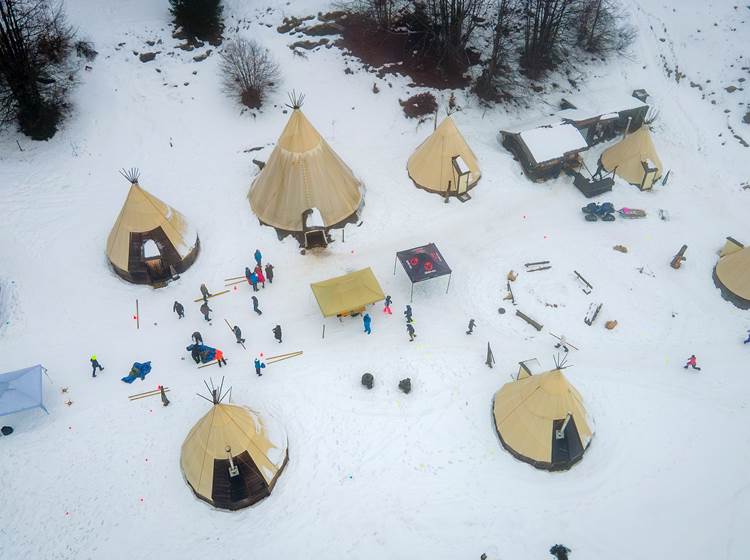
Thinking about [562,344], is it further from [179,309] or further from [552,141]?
[179,309]

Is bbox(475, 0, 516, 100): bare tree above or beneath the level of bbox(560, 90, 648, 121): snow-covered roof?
above

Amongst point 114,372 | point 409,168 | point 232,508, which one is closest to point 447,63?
point 409,168

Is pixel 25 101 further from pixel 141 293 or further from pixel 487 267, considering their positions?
pixel 487 267

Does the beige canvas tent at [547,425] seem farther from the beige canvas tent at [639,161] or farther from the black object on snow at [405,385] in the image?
the beige canvas tent at [639,161]

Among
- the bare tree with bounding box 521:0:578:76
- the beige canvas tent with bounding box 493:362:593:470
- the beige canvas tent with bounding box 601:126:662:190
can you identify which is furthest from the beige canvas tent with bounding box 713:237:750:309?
the bare tree with bounding box 521:0:578:76

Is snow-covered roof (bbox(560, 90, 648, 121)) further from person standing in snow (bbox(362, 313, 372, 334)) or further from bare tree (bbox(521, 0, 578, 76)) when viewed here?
person standing in snow (bbox(362, 313, 372, 334))
